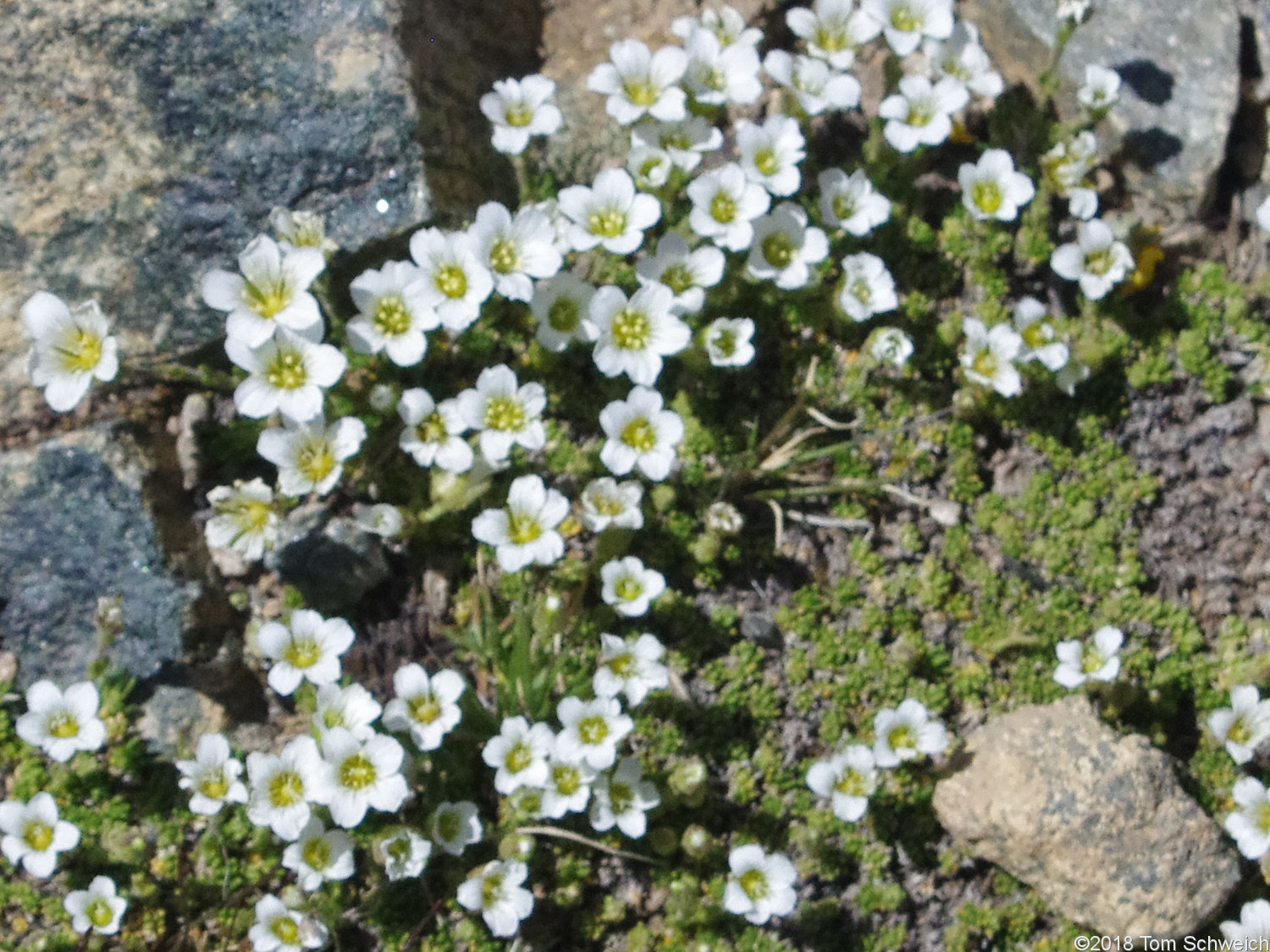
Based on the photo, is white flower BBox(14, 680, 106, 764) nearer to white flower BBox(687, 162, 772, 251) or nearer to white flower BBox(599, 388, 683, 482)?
white flower BBox(599, 388, 683, 482)

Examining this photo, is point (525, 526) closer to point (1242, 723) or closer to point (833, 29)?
point (833, 29)

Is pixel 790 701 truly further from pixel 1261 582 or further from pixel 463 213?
pixel 463 213

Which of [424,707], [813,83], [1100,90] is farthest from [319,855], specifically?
[1100,90]

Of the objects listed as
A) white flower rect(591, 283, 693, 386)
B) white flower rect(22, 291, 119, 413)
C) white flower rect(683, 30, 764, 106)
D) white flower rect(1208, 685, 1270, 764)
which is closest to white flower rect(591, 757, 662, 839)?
white flower rect(591, 283, 693, 386)

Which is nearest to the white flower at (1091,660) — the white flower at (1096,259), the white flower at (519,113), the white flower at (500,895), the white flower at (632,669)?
the white flower at (1096,259)

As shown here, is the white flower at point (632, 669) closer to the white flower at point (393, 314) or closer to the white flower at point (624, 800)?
the white flower at point (624, 800)
